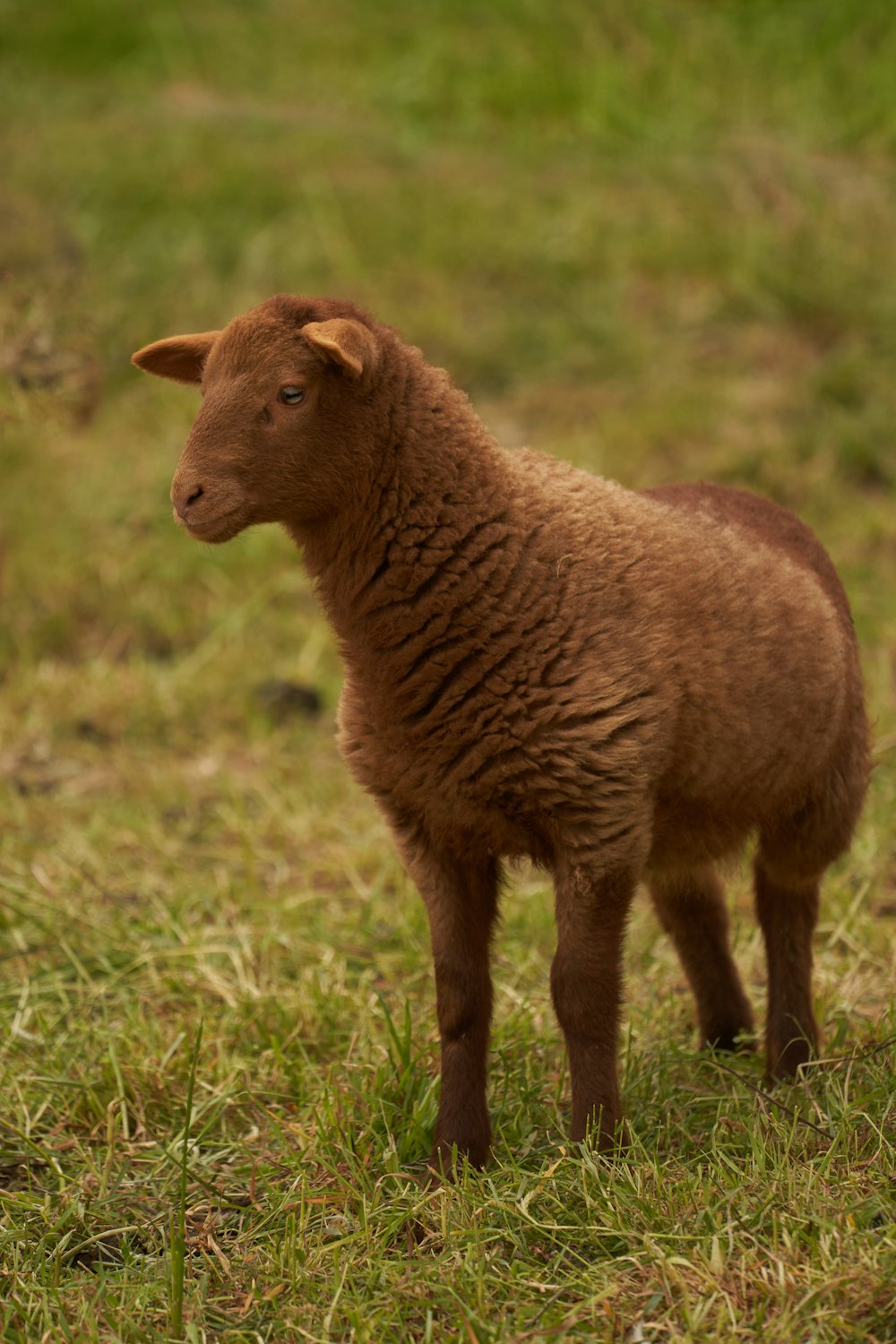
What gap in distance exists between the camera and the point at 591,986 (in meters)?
3.36

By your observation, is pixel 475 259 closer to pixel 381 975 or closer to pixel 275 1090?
pixel 381 975

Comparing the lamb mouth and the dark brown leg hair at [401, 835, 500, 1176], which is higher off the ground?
the lamb mouth

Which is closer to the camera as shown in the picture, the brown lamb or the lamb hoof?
the brown lamb

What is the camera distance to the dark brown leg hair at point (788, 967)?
394 centimetres

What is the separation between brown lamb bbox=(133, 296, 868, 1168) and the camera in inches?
130

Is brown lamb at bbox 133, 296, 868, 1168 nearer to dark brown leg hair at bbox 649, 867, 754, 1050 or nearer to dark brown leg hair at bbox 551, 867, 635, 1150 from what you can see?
dark brown leg hair at bbox 551, 867, 635, 1150

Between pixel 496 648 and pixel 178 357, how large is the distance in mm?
996

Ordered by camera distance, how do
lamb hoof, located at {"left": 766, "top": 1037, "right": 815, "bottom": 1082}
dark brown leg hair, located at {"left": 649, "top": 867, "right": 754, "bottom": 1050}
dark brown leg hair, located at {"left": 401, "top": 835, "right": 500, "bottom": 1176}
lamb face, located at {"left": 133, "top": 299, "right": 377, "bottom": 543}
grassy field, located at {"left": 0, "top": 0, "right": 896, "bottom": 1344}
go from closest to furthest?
grassy field, located at {"left": 0, "top": 0, "right": 896, "bottom": 1344}, lamb face, located at {"left": 133, "top": 299, "right": 377, "bottom": 543}, dark brown leg hair, located at {"left": 401, "top": 835, "right": 500, "bottom": 1176}, lamb hoof, located at {"left": 766, "top": 1037, "right": 815, "bottom": 1082}, dark brown leg hair, located at {"left": 649, "top": 867, "right": 754, "bottom": 1050}

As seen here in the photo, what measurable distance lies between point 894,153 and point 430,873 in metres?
8.03

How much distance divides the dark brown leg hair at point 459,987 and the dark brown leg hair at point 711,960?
2.25ft

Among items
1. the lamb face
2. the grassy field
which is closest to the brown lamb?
the lamb face

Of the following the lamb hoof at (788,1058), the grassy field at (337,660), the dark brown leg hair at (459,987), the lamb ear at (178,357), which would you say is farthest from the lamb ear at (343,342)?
the lamb hoof at (788,1058)

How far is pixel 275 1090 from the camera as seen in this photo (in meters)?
3.94

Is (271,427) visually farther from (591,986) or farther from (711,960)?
(711,960)
